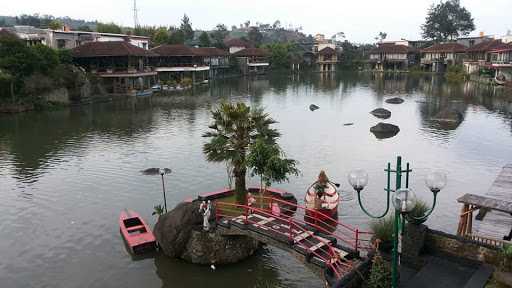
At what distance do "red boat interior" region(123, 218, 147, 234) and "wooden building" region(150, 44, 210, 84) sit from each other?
2928 inches

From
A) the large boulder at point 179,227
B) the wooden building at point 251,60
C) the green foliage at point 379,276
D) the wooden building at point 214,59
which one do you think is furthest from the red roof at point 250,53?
the green foliage at point 379,276

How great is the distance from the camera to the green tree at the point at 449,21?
500ft

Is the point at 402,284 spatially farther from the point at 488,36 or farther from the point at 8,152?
the point at 488,36

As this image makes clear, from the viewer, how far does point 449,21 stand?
152250 millimetres

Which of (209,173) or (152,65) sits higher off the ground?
(152,65)

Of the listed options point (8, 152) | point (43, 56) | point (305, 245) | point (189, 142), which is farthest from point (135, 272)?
point (43, 56)

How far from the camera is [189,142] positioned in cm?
4438

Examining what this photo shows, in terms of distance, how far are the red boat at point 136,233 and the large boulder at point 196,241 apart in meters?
1.35

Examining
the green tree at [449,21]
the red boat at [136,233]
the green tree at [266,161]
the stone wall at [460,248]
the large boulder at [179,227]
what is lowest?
the red boat at [136,233]

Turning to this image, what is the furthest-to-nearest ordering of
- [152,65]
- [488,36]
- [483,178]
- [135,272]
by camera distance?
1. [488,36]
2. [152,65]
3. [483,178]
4. [135,272]

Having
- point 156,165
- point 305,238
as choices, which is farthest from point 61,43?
point 305,238

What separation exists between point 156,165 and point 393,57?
12266 centimetres

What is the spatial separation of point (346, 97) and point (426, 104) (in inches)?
628

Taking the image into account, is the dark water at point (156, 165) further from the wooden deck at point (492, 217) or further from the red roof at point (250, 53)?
the red roof at point (250, 53)
